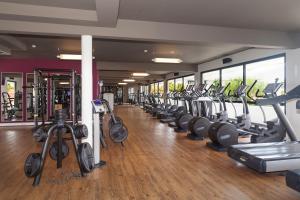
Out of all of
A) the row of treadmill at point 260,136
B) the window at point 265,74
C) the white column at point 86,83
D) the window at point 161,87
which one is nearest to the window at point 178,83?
the window at point 161,87

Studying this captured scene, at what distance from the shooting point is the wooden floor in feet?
9.24

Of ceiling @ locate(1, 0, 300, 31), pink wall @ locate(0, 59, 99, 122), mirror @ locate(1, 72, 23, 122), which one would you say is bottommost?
mirror @ locate(1, 72, 23, 122)

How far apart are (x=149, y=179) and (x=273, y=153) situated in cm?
183

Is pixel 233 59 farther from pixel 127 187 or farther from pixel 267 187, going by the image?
pixel 127 187

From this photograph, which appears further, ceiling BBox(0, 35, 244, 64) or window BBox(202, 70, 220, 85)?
window BBox(202, 70, 220, 85)

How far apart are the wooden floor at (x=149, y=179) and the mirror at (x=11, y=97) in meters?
4.49

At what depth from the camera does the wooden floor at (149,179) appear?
282 centimetres

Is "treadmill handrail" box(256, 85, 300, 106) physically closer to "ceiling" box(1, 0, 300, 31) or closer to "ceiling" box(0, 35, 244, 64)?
"ceiling" box(1, 0, 300, 31)

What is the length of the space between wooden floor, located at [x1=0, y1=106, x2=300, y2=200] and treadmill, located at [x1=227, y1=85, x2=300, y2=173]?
0.23 metres

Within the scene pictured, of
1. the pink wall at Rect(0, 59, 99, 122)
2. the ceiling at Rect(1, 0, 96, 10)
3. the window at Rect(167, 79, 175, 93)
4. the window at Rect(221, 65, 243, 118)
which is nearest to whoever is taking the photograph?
the ceiling at Rect(1, 0, 96, 10)

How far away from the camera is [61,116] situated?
323cm

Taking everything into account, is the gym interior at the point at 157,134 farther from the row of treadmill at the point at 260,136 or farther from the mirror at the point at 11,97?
the mirror at the point at 11,97

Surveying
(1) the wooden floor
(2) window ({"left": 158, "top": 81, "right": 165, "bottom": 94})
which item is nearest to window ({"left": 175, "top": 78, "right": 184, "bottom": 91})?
(2) window ({"left": 158, "top": 81, "right": 165, "bottom": 94})

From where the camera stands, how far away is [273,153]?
3424mm
